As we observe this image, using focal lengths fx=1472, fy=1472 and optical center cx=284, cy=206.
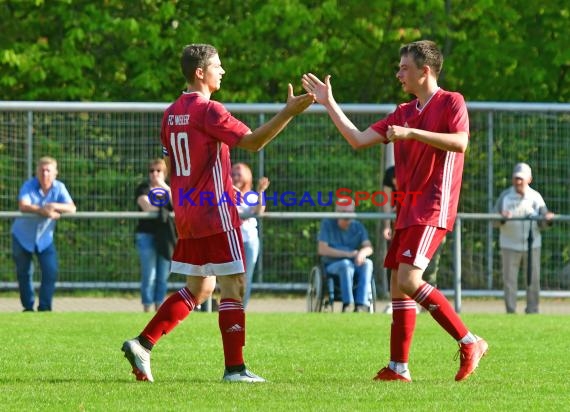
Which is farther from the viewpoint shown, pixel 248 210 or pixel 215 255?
pixel 248 210

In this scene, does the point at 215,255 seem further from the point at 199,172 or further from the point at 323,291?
the point at 323,291

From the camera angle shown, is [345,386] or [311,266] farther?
[311,266]

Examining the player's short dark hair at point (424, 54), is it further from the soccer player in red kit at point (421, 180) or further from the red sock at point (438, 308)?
the red sock at point (438, 308)

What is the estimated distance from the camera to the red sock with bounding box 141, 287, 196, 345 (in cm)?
912

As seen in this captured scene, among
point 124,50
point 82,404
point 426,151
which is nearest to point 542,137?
point 124,50

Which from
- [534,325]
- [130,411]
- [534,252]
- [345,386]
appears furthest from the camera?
[534,252]

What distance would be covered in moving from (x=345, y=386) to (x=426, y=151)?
153cm

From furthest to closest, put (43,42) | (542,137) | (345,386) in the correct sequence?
(43,42)
(542,137)
(345,386)

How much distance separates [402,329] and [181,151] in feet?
5.81

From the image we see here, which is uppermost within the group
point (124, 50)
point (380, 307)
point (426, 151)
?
point (124, 50)

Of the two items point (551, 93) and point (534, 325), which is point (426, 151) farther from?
point (551, 93)

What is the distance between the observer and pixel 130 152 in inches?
762

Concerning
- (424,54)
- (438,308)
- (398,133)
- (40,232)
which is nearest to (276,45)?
(40,232)

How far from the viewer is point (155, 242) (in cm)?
1753
